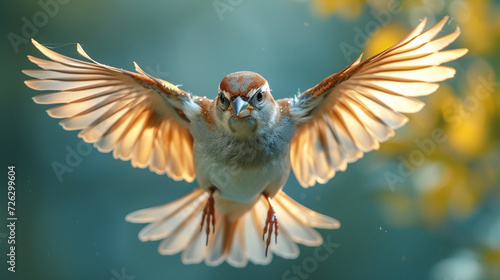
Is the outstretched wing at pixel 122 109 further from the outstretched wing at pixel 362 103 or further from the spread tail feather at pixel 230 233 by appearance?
the outstretched wing at pixel 362 103

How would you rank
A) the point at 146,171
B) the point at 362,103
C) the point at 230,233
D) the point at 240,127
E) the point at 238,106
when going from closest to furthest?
the point at 238,106
the point at 240,127
the point at 362,103
the point at 230,233
the point at 146,171

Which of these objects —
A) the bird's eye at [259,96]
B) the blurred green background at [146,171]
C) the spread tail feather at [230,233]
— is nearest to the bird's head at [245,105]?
the bird's eye at [259,96]

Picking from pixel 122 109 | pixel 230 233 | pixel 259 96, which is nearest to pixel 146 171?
pixel 230 233

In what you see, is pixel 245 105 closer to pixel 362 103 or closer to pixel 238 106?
pixel 238 106

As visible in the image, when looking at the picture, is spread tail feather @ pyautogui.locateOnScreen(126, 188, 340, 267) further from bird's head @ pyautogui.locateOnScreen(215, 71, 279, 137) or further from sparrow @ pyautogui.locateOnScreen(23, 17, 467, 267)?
bird's head @ pyautogui.locateOnScreen(215, 71, 279, 137)

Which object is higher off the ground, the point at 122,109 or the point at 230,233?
the point at 122,109

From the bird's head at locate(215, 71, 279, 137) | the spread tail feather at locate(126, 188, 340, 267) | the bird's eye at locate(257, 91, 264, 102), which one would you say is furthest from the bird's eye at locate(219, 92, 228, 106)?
the spread tail feather at locate(126, 188, 340, 267)
